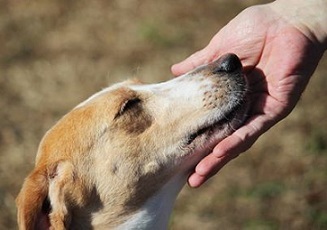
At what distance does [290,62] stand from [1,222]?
3.14 m

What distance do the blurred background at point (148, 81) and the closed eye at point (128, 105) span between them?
148cm

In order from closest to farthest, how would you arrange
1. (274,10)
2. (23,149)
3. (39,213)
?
(39,213) < (274,10) < (23,149)

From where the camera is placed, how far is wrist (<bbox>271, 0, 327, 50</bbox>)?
434 centimetres

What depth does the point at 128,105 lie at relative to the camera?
4305 millimetres

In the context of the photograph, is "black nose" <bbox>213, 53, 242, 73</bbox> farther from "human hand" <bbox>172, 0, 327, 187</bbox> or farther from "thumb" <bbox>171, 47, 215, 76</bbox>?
"thumb" <bbox>171, 47, 215, 76</bbox>

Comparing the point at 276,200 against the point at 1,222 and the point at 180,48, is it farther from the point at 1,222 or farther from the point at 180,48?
the point at 180,48

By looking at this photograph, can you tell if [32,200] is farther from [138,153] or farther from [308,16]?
[308,16]

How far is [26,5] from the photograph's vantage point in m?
9.84

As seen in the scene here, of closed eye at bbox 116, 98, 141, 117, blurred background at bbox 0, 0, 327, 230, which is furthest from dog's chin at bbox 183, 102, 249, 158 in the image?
blurred background at bbox 0, 0, 327, 230

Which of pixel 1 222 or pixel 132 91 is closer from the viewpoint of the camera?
pixel 132 91

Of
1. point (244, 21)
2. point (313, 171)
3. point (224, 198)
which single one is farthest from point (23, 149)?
point (244, 21)

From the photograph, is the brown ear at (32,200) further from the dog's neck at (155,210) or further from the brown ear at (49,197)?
the dog's neck at (155,210)

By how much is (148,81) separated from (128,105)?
11.9 ft

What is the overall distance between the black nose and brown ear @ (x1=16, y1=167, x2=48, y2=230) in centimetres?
108
